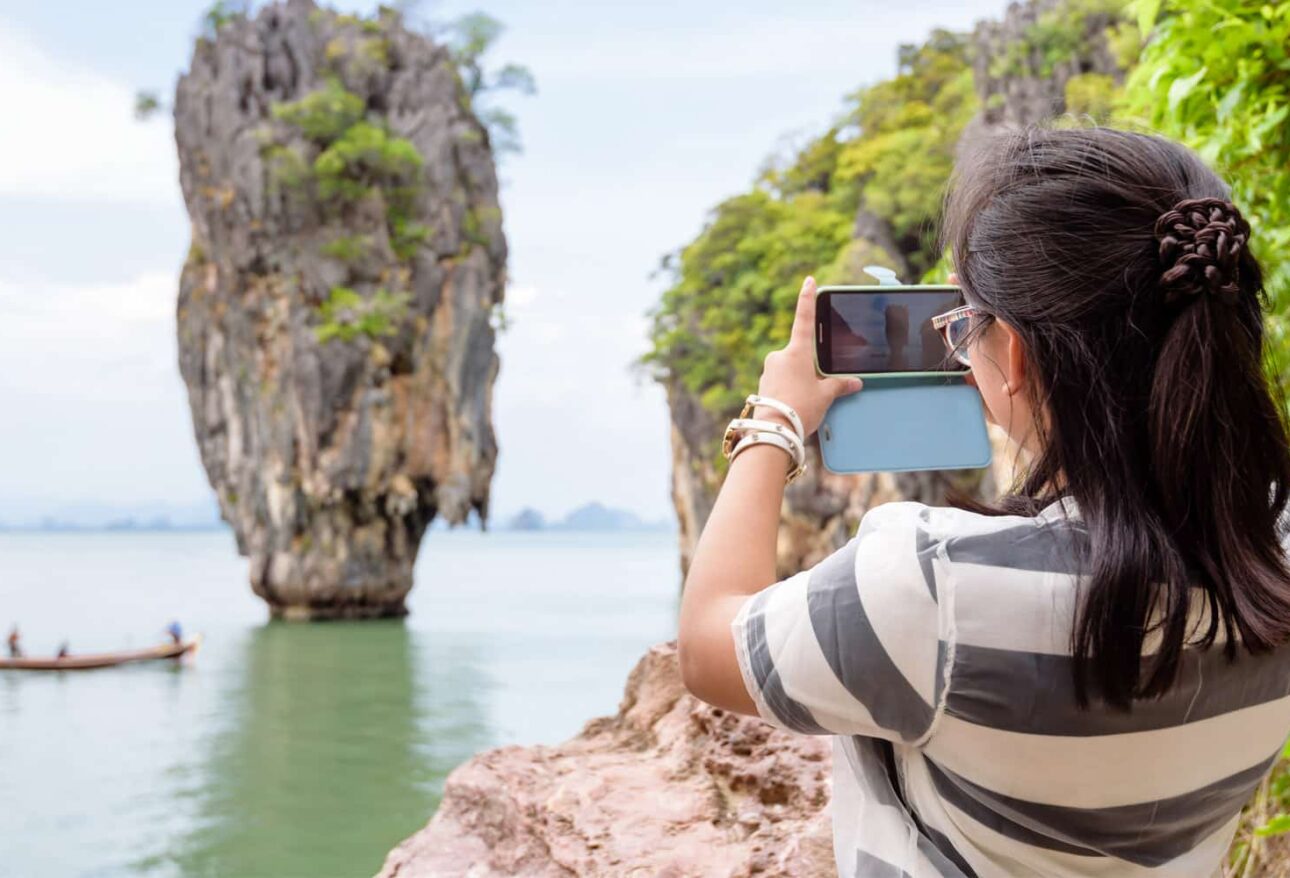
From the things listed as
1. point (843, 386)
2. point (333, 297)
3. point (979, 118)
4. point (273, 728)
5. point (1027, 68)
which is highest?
point (1027, 68)

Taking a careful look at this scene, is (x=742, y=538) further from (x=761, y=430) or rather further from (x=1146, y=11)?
(x=1146, y=11)

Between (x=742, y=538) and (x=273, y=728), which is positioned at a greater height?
(x=742, y=538)

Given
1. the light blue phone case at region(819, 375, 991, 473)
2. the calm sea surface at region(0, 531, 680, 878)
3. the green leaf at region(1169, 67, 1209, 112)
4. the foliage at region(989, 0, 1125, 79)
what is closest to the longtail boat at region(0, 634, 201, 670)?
the calm sea surface at region(0, 531, 680, 878)

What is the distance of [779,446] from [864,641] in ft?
0.64

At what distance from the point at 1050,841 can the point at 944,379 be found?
0.37 meters

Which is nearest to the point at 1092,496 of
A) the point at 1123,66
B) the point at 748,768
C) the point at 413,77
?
the point at 748,768

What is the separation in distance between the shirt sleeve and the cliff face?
19365 millimetres

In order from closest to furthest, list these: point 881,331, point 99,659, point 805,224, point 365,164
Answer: point 881,331, point 99,659, point 805,224, point 365,164

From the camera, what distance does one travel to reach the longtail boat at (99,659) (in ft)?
49.2

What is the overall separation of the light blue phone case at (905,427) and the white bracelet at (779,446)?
7 centimetres

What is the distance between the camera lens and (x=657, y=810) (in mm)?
1543

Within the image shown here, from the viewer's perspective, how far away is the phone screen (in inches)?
35.8

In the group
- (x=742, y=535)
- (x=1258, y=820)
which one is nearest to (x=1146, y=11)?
(x=742, y=535)

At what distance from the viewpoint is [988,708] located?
684 mm
